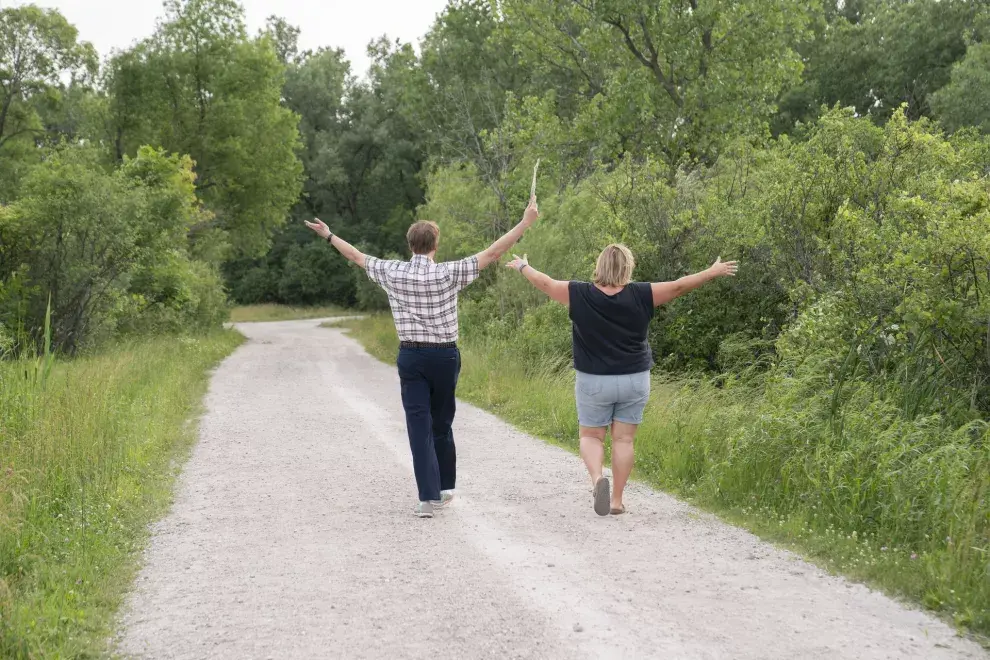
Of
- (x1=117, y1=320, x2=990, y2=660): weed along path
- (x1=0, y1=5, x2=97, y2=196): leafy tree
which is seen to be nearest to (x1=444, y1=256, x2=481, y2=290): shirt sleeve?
(x1=117, y1=320, x2=990, y2=660): weed along path

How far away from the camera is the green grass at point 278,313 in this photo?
5078 centimetres

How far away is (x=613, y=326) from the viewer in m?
6.21

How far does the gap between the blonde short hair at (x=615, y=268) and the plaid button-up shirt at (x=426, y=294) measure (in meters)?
0.87

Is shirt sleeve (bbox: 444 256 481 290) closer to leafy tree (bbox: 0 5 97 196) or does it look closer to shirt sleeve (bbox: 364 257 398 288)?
shirt sleeve (bbox: 364 257 398 288)

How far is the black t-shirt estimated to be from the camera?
6.19 metres

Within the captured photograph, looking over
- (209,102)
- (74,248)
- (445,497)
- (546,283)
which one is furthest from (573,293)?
(209,102)

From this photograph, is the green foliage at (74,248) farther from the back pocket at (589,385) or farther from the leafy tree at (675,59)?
the back pocket at (589,385)

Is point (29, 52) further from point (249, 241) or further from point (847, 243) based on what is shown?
point (847, 243)

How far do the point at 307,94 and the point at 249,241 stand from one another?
1715 centimetres

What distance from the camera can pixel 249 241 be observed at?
4112 centimetres

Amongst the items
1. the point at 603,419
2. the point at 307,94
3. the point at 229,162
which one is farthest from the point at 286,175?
the point at 603,419

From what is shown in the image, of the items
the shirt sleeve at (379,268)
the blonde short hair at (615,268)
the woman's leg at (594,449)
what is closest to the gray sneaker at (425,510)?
the woman's leg at (594,449)

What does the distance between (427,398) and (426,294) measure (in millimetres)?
746

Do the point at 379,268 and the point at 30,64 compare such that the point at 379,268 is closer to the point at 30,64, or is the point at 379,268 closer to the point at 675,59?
the point at 675,59
